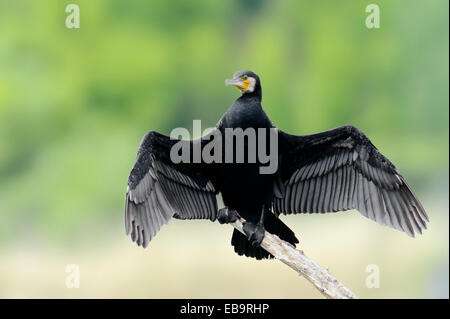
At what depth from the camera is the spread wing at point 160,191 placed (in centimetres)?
477

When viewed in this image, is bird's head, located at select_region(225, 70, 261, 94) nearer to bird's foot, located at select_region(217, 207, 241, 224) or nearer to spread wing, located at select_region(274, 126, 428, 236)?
spread wing, located at select_region(274, 126, 428, 236)

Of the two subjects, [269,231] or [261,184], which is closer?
[261,184]

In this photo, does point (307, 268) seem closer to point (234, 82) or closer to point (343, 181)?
point (343, 181)

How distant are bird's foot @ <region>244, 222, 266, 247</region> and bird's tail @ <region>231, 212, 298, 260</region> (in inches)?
5.9

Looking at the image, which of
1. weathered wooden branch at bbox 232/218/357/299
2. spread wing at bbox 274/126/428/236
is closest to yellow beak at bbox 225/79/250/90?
spread wing at bbox 274/126/428/236

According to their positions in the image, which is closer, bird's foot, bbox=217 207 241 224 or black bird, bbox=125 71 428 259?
black bird, bbox=125 71 428 259

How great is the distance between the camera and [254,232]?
15.9 feet

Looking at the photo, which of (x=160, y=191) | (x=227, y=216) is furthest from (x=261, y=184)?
(x=160, y=191)

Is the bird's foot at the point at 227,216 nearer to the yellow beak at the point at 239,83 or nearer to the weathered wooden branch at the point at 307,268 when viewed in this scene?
the weathered wooden branch at the point at 307,268

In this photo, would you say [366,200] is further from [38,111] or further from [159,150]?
[38,111]

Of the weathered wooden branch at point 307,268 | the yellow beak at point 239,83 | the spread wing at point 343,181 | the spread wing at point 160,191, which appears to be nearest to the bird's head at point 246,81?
the yellow beak at point 239,83

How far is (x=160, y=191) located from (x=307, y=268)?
1.36 m

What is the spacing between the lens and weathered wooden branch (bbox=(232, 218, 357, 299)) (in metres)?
4.23

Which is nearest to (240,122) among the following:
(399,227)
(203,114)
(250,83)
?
(250,83)
